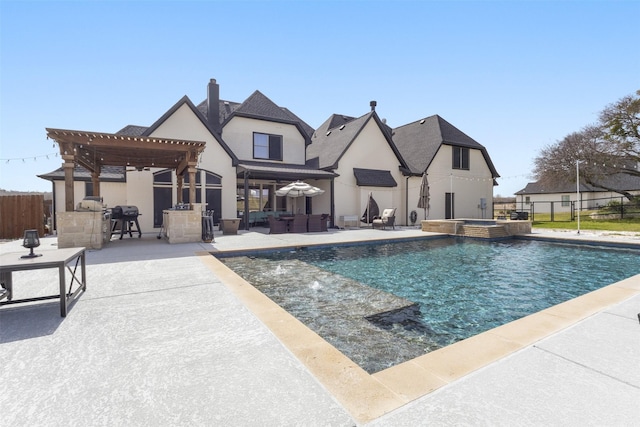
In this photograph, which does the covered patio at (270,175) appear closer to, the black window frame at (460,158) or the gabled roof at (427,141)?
the gabled roof at (427,141)

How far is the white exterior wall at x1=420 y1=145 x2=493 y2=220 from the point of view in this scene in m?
18.9

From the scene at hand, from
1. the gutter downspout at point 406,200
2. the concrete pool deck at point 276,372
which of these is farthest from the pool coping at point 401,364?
the gutter downspout at point 406,200

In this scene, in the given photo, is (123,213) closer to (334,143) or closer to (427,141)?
(334,143)

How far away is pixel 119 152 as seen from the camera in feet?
32.5

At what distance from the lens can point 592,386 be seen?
1768 mm

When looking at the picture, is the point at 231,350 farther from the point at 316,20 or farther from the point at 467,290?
the point at 316,20

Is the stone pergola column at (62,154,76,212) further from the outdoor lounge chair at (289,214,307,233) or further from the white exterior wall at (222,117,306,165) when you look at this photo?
the white exterior wall at (222,117,306,165)

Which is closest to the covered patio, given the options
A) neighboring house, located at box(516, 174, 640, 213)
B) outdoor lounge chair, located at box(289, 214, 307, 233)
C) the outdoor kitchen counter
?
outdoor lounge chair, located at box(289, 214, 307, 233)

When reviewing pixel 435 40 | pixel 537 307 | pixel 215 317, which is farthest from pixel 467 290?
pixel 435 40

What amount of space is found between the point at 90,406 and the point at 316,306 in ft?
8.84

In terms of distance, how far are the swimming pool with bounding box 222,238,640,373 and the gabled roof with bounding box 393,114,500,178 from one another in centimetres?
1104

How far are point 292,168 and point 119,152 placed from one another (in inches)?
317

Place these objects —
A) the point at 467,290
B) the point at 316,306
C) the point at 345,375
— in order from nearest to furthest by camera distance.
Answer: the point at 345,375, the point at 316,306, the point at 467,290

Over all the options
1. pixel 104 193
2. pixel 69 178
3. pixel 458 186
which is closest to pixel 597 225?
pixel 458 186
